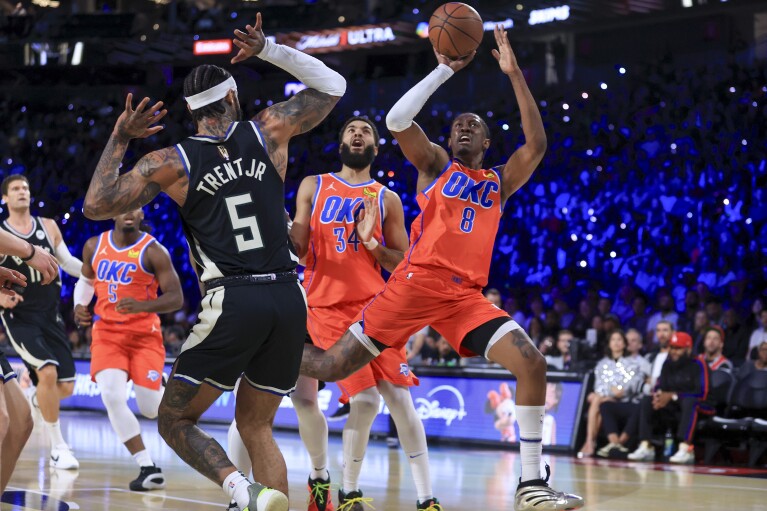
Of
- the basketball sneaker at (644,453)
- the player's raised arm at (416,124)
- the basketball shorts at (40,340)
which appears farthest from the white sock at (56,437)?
the basketball sneaker at (644,453)

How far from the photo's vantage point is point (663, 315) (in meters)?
13.6

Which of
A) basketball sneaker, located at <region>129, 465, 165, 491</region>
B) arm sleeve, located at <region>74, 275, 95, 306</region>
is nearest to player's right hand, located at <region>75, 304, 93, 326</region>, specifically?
arm sleeve, located at <region>74, 275, 95, 306</region>

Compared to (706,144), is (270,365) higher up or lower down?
lower down

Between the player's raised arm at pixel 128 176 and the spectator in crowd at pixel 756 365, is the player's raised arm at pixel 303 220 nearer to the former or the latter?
the player's raised arm at pixel 128 176

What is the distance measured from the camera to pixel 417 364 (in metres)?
12.3

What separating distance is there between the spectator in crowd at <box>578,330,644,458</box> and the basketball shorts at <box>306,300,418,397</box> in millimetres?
5231

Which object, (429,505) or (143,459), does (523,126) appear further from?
(143,459)

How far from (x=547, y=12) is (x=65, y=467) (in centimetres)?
1299

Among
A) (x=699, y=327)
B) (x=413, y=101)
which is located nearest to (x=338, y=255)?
(x=413, y=101)

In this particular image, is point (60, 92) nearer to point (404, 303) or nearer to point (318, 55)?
point (318, 55)

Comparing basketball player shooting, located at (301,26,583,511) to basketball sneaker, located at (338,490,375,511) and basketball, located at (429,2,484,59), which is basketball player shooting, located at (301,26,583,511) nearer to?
basketball, located at (429,2,484,59)

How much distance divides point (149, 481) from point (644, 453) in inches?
215

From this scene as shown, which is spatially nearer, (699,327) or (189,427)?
(189,427)

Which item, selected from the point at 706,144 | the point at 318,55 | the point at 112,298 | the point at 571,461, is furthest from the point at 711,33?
the point at 112,298
